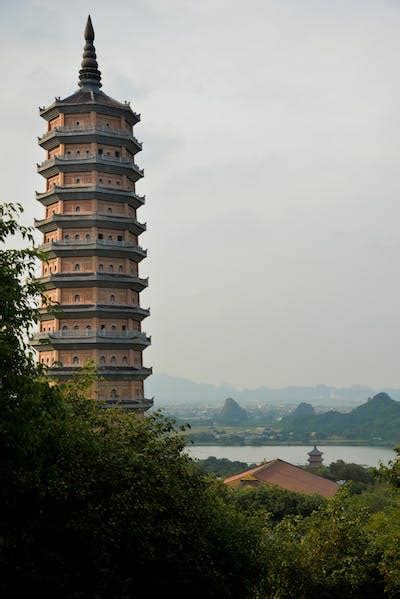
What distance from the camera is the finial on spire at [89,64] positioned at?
32969mm

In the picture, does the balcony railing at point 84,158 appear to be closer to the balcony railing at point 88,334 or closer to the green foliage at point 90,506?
the balcony railing at point 88,334

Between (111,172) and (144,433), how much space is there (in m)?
17.8

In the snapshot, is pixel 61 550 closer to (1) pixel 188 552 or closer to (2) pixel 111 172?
(1) pixel 188 552

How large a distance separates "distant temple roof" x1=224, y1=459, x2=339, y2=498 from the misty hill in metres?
105

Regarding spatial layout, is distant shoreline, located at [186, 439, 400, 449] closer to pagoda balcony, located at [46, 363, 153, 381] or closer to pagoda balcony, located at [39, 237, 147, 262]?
pagoda balcony, located at [46, 363, 153, 381]

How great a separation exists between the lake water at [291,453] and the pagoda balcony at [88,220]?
87106 millimetres

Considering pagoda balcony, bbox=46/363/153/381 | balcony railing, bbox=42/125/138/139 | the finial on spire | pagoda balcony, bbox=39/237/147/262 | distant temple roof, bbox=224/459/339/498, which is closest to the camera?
pagoda balcony, bbox=46/363/153/381

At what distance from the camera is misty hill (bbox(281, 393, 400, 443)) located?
167750mm

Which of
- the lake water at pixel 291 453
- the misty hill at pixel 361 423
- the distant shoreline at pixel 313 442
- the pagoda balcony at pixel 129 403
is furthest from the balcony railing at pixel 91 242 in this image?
the misty hill at pixel 361 423

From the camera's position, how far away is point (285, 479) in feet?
179

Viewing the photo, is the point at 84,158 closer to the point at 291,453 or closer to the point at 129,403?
the point at 129,403

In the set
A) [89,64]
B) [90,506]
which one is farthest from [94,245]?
[90,506]

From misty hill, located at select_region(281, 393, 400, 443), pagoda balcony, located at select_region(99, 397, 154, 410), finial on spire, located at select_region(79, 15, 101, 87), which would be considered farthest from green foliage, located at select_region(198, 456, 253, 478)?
misty hill, located at select_region(281, 393, 400, 443)

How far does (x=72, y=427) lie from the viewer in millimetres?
11109
